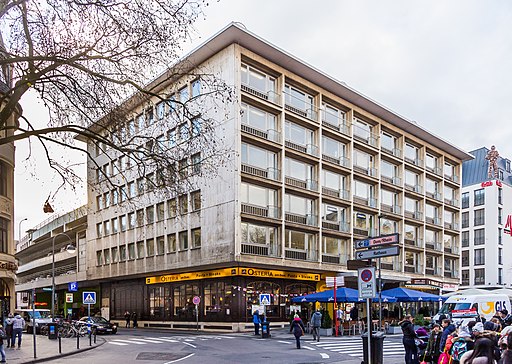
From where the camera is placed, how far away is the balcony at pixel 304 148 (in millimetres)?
43562

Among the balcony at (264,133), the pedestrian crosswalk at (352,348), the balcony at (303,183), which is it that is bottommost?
the pedestrian crosswalk at (352,348)

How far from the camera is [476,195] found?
8138 cm

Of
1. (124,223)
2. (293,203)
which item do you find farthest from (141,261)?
(293,203)

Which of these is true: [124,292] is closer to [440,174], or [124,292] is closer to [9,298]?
[9,298]

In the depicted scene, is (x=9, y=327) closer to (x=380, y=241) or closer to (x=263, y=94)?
(x=380, y=241)

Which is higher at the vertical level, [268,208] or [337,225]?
[268,208]

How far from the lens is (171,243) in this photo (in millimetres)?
46156

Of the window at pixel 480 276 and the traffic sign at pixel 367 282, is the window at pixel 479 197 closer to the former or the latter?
the window at pixel 480 276

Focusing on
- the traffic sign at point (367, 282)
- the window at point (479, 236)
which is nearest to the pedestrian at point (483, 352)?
the traffic sign at point (367, 282)

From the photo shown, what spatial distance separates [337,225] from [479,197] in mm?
41769

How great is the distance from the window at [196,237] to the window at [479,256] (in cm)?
5091

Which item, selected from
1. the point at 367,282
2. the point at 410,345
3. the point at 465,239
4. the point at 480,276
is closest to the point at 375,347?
the point at 410,345

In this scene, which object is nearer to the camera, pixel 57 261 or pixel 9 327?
pixel 9 327

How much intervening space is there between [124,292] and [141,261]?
7.51 metres
